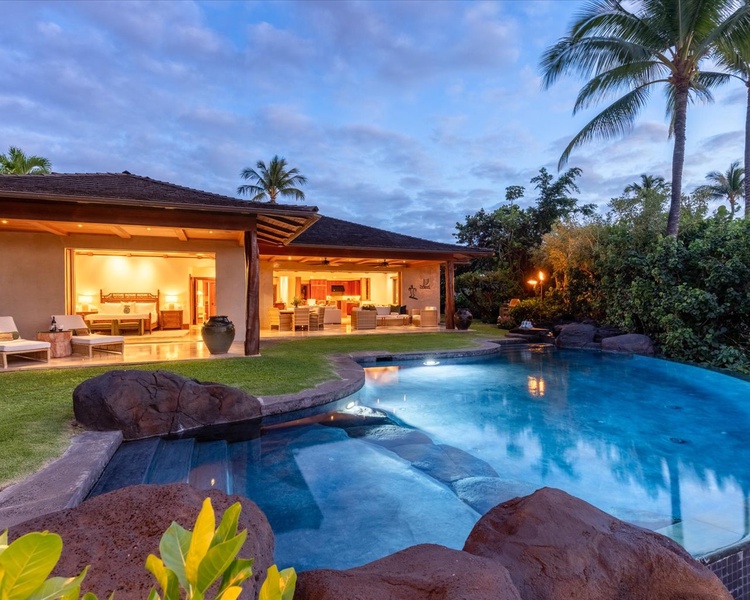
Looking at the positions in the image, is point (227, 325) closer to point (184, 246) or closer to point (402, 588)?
point (184, 246)

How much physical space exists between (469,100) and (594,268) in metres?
8.50

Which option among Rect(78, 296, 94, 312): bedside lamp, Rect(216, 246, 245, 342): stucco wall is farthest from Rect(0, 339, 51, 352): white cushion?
Rect(78, 296, 94, 312): bedside lamp

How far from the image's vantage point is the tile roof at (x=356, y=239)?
14977mm

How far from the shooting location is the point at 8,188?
24.2 ft

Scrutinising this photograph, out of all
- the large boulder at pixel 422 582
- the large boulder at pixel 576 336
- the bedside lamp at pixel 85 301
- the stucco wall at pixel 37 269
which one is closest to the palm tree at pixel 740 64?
the large boulder at pixel 576 336

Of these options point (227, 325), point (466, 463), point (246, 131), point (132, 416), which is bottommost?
point (466, 463)

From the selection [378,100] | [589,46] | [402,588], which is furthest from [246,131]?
[402,588]

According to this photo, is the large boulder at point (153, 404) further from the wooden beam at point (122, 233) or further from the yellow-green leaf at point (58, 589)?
the wooden beam at point (122, 233)

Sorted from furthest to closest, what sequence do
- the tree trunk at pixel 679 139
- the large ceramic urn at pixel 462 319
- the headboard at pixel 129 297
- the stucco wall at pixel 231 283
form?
the large ceramic urn at pixel 462 319, the headboard at pixel 129 297, the stucco wall at pixel 231 283, the tree trunk at pixel 679 139

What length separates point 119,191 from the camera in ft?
26.8

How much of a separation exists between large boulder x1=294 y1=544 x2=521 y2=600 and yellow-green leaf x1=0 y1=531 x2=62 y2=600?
123 centimetres

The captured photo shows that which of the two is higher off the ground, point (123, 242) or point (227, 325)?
point (123, 242)

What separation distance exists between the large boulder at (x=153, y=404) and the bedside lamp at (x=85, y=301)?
1023cm

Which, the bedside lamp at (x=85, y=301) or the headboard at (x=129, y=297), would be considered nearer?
the bedside lamp at (x=85, y=301)
